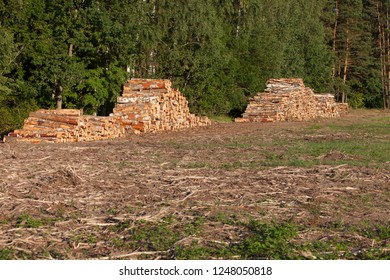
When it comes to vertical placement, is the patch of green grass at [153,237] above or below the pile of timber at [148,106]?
below

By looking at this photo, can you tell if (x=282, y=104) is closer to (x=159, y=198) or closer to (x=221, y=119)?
(x=221, y=119)

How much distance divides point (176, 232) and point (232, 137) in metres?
11.8

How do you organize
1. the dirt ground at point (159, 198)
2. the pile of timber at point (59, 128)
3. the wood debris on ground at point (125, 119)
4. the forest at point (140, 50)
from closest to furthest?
the dirt ground at point (159, 198), the pile of timber at point (59, 128), the wood debris on ground at point (125, 119), the forest at point (140, 50)

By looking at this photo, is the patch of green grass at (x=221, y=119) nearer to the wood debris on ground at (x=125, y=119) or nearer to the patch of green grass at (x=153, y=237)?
the wood debris on ground at (x=125, y=119)

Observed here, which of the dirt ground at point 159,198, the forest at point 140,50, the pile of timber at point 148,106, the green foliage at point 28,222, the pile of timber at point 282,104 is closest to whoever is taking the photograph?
the dirt ground at point 159,198

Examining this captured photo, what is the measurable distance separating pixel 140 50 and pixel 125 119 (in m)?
4.03

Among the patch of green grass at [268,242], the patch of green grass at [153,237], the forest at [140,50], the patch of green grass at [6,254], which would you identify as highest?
the forest at [140,50]

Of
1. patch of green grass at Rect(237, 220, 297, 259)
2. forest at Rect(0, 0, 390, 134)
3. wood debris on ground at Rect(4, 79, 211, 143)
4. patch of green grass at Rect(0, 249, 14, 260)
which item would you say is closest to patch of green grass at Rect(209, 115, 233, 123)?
forest at Rect(0, 0, 390, 134)

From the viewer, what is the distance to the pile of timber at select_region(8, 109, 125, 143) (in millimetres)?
16359

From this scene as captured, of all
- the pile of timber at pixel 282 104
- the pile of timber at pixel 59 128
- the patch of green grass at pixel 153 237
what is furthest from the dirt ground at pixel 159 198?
the pile of timber at pixel 282 104

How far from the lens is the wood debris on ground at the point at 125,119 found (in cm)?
1669

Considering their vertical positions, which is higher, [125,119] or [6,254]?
[125,119]

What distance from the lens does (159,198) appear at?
830 centimetres

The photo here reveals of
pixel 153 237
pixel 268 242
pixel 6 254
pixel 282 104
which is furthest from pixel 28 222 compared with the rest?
pixel 282 104
